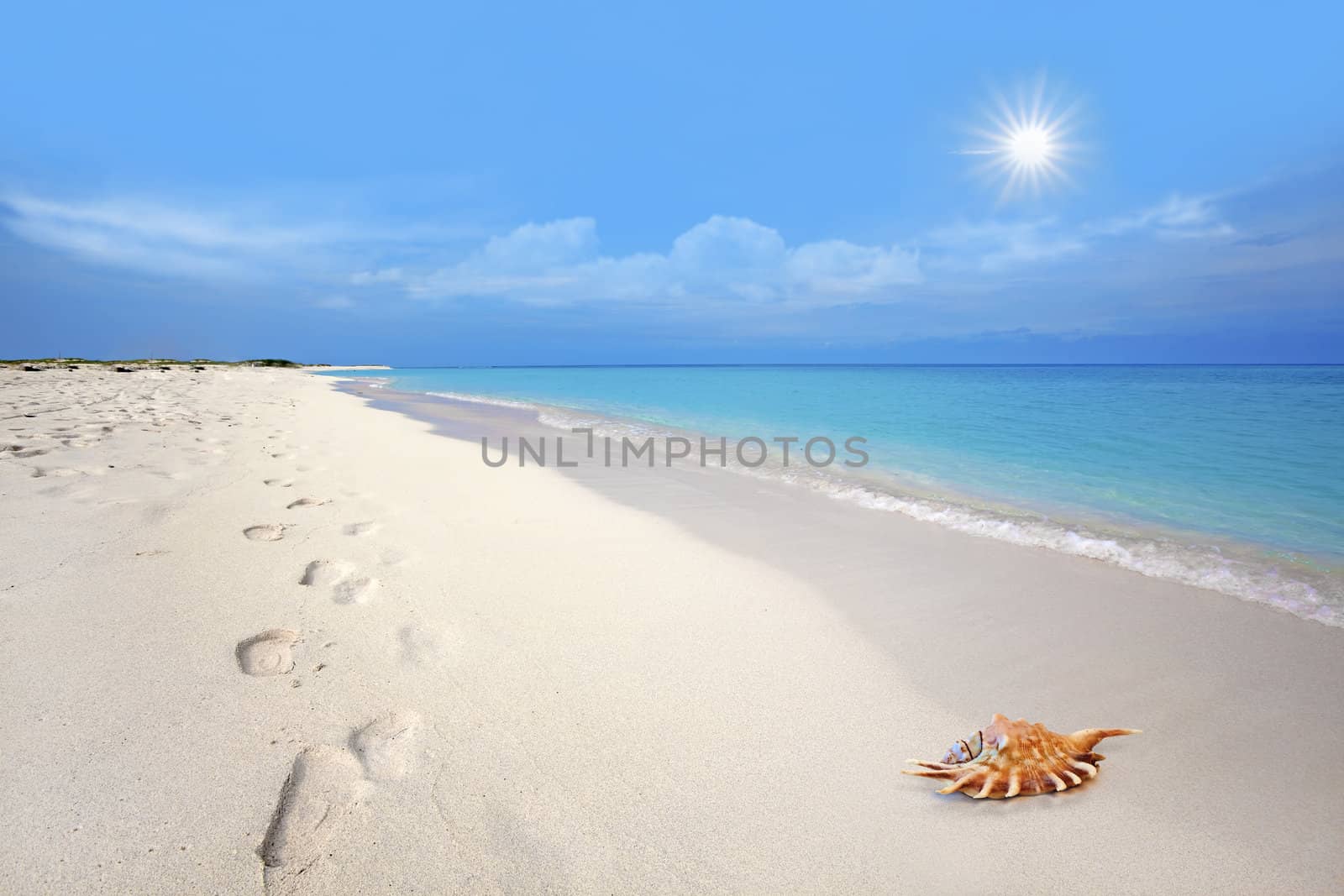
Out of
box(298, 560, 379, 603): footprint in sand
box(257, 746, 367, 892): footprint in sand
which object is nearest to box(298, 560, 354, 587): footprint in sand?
box(298, 560, 379, 603): footprint in sand

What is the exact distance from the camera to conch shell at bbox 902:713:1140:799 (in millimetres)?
1863

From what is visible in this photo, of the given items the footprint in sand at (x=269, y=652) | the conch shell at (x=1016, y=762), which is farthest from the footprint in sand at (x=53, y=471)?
the conch shell at (x=1016, y=762)

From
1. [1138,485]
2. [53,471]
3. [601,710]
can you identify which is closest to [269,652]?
[601,710]

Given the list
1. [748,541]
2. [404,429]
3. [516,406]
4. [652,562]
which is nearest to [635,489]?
[748,541]

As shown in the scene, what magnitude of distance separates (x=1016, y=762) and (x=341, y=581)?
3.41 metres

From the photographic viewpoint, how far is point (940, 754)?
6.91 feet

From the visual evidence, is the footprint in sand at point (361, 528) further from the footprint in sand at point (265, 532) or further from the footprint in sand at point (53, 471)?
the footprint in sand at point (53, 471)

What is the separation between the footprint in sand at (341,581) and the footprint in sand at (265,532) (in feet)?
1.97

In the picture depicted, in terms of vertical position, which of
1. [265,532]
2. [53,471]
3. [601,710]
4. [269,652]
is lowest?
[601,710]

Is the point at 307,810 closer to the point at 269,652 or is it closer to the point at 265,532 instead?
the point at 269,652

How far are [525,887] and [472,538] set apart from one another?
293cm

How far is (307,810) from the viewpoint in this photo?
163 cm

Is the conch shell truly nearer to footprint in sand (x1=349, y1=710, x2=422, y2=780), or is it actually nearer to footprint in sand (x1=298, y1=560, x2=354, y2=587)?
footprint in sand (x1=349, y1=710, x2=422, y2=780)

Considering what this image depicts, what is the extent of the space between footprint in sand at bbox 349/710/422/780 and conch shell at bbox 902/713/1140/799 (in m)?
1.79
